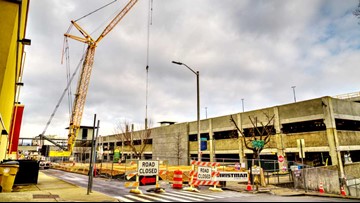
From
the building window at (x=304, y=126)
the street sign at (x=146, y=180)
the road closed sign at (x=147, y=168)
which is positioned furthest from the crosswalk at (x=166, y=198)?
the building window at (x=304, y=126)

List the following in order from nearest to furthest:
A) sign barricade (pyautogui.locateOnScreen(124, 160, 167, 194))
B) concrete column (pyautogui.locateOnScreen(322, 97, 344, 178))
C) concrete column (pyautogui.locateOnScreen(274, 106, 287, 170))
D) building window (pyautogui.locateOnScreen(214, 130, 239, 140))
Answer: sign barricade (pyautogui.locateOnScreen(124, 160, 167, 194)), concrete column (pyautogui.locateOnScreen(322, 97, 344, 178)), concrete column (pyautogui.locateOnScreen(274, 106, 287, 170)), building window (pyautogui.locateOnScreen(214, 130, 239, 140))

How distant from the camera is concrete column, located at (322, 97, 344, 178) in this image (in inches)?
1050

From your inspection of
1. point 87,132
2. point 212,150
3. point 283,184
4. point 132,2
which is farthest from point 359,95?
point 87,132

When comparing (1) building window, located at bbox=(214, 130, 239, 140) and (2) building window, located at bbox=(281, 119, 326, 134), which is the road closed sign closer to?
(2) building window, located at bbox=(281, 119, 326, 134)

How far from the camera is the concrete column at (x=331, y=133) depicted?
26672 mm

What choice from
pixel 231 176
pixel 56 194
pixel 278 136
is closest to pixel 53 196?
pixel 56 194

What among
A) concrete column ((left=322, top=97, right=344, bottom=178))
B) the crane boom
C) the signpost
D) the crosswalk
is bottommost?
the crosswalk

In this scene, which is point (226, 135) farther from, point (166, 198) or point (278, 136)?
point (166, 198)

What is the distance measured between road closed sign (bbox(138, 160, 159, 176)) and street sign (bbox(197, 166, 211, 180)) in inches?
102

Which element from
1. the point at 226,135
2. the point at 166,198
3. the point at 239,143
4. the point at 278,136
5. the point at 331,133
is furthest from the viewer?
the point at 226,135

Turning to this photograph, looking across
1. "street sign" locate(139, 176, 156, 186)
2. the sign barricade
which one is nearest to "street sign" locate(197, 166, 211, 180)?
the sign barricade

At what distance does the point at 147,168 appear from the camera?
1340cm

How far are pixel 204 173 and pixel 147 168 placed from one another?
138 inches

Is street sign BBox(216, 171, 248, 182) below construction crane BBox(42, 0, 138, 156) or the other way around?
below
